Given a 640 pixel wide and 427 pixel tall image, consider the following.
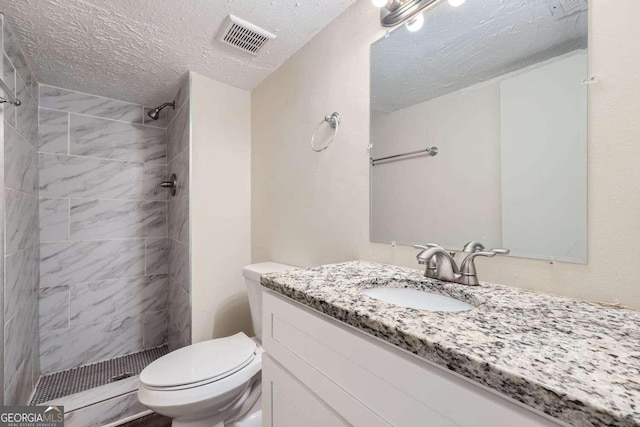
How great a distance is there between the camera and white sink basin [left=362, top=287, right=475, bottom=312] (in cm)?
71

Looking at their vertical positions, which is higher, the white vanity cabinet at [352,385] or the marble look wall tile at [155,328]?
the white vanity cabinet at [352,385]

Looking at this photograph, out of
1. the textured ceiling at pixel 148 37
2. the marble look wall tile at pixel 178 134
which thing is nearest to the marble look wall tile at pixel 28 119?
the textured ceiling at pixel 148 37

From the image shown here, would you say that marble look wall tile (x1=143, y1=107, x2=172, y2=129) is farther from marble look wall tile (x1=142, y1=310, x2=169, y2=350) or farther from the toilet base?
the toilet base

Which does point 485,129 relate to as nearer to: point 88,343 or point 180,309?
point 180,309

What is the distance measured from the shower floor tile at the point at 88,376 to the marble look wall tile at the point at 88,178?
122cm

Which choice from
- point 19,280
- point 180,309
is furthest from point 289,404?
point 19,280

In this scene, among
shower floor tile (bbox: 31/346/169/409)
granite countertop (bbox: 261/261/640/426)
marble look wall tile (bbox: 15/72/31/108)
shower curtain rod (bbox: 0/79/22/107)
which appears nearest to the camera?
granite countertop (bbox: 261/261/640/426)

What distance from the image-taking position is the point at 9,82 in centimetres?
118

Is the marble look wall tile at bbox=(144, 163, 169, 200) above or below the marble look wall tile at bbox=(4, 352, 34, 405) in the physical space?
above

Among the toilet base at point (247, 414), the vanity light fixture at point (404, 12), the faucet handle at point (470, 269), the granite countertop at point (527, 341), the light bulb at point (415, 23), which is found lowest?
the toilet base at point (247, 414)

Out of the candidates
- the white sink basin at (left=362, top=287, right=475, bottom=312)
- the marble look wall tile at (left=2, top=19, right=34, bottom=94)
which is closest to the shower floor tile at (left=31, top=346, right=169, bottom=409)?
the marble look wall tile at (left=2, top=19, right=34, bottom=94)

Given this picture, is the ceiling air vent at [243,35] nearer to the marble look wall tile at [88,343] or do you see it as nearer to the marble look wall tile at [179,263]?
the marble look wall tile at [179,263]

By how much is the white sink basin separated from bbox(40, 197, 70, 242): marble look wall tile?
2206 mm

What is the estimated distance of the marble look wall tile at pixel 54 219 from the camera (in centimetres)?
175
